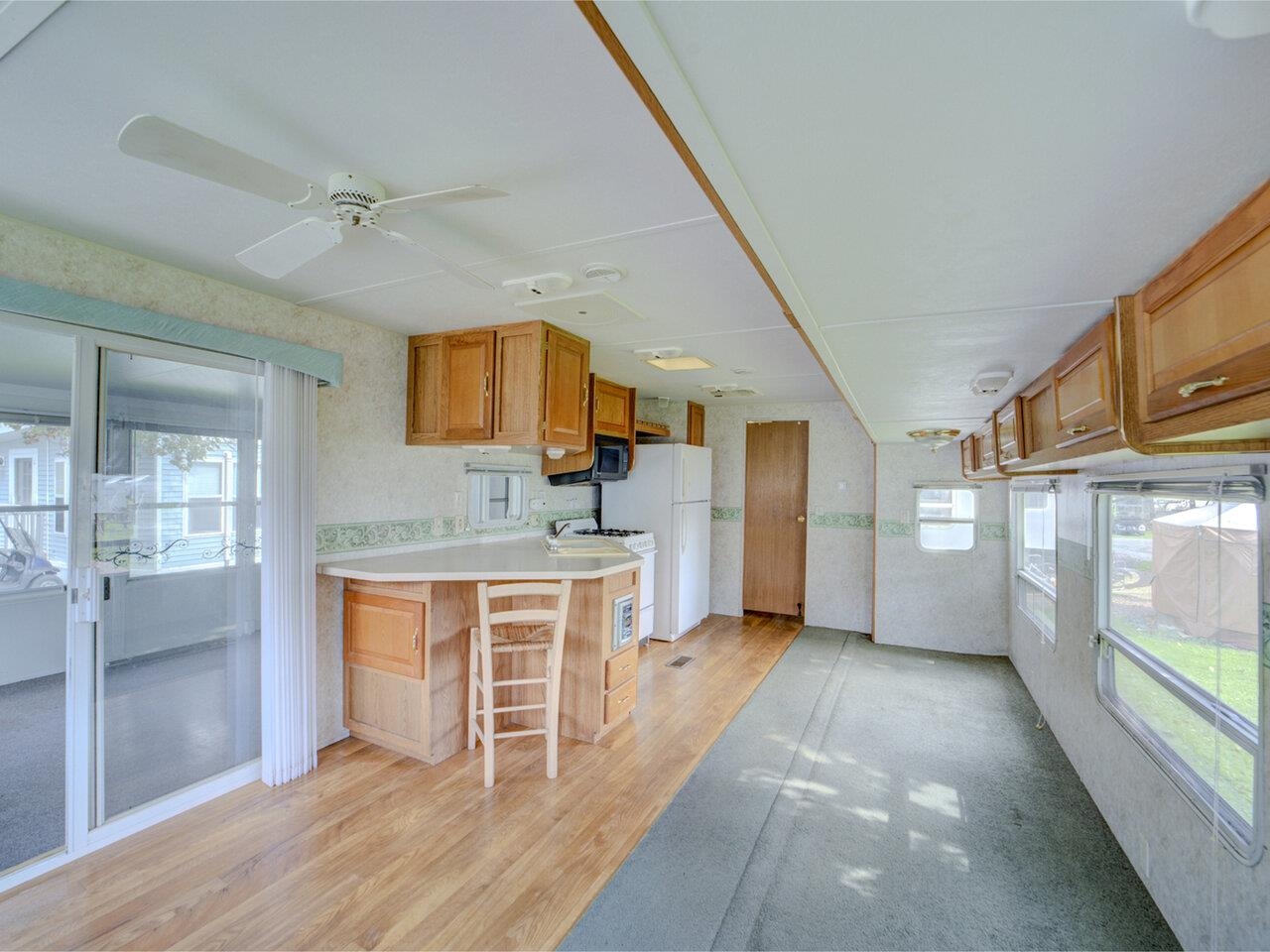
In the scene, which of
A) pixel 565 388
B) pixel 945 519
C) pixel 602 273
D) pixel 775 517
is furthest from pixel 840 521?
pixel 602 273

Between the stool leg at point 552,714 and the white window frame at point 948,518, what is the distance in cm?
364

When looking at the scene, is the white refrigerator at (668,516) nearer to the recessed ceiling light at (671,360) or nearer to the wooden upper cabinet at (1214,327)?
the recessed ceiling light at (671,360)

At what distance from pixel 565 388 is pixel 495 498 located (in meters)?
1.30

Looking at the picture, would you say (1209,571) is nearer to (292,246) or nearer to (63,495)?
(292,246)

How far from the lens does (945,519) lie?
4.87 m

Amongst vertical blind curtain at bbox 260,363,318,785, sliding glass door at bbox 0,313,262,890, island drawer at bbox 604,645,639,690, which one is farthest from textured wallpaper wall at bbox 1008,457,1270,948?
sliding glass door at bbox 0,313,262,890

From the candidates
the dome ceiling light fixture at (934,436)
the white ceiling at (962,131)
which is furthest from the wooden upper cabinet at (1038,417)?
the dome ceiling light fixture at (934,436)

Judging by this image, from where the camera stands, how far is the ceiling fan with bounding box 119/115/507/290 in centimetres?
105

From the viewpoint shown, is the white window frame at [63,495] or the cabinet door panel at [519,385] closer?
the white window frame at [63,495]

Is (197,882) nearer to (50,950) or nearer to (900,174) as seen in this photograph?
(50,950)

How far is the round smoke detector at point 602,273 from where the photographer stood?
80.4 inches

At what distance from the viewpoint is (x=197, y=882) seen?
1.96m

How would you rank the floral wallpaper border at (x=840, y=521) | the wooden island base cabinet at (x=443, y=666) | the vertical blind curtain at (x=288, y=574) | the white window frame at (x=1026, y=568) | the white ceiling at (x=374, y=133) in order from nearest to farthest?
the white ceiling at (x=374, y=133) → the vertical blind curtain at (x=288, y=574) → the wooden island base cabinet at (x=443, y=666) → the white window frame at (x=1026, y=568) → the floral wallpaper border at (x=840, y=521)

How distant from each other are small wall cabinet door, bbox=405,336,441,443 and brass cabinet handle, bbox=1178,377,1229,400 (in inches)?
117
